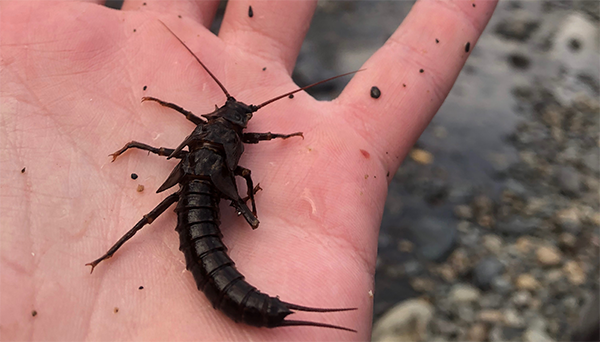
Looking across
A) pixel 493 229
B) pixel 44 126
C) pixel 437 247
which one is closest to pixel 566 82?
pixel 493 229

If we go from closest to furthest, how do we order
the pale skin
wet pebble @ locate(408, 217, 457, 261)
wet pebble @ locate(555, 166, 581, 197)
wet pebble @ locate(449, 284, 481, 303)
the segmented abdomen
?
the segmented abdomen < the pale skin < wet pebble @ locate(449, 284, 481, 303) < wet pebble @ locate(408, 217, 457, 261) < wet pebble @ locate(555, 166, 581, 197)

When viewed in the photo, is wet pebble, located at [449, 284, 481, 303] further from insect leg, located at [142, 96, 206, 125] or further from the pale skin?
insect leg, located at [142, 96, 206, 125]

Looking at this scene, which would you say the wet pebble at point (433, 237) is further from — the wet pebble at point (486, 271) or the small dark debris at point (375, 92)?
the small dark debris at point (375, 92)

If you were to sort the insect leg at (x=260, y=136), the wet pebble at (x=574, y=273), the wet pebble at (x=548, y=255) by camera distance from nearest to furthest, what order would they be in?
the insect leg at (x=260, y=136) < the wet pebble at (x=574, y=273) < the wet pebble at (x=548, y=255)

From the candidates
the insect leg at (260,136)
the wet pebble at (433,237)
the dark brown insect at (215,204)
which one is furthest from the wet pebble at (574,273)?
the insect leg at (260,136)

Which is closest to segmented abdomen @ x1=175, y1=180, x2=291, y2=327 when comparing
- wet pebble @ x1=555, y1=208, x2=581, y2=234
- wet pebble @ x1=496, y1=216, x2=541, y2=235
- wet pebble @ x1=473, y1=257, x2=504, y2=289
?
wet pebble @ x1=473, y1=257, x2=504, y2=289
